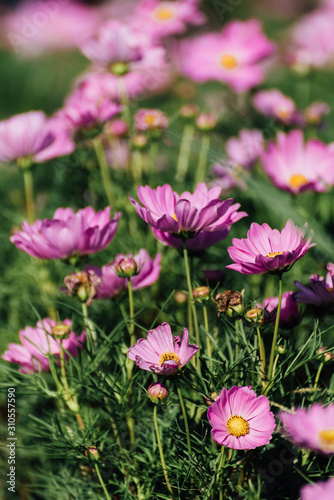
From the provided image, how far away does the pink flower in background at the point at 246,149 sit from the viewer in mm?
1230

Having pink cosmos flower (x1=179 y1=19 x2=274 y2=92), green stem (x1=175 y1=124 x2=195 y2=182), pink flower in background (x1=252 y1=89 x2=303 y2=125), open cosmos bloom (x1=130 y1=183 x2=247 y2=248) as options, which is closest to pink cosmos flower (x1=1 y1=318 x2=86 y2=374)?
open cosmos bloom (x1=130 y1=183 x2=247 y2=248)

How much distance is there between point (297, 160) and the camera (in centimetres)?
108

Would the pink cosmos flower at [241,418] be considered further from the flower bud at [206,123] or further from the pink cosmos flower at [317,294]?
the flower bud at [206,123]

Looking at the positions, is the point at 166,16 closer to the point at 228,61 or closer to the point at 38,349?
the point at 228,61

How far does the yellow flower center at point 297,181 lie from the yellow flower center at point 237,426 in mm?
505

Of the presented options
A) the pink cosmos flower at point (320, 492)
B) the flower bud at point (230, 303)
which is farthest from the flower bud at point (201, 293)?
the pink cosmos flower at point (320, 492)

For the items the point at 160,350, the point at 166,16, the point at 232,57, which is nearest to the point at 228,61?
the point at 232,57

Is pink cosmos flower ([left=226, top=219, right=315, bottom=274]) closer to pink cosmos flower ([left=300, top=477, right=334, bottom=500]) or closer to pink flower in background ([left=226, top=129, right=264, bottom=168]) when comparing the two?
pink cosmos flower ([left=300, top=477, right=334, bottom=500])

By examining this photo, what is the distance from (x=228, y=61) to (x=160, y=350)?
109 cm

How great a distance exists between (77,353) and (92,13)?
5292 mm

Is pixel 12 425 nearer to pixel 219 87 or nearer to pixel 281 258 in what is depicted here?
pixel 281 258

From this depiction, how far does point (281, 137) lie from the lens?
1.07 m

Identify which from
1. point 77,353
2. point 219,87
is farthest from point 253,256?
point 219,87

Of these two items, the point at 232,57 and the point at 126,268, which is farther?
the point at 232,57
